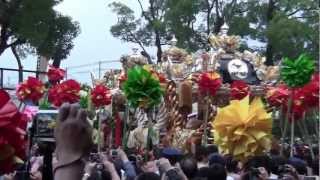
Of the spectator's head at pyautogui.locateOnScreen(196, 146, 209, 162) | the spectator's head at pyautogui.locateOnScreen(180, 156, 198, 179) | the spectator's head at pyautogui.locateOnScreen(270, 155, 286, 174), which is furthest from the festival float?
the spectator's head at pyautogui.locateOnScreen(180, 156, 198, 179)

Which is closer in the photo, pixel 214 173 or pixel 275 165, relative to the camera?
pixel 214 173

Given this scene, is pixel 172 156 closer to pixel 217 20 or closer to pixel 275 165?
pixel 275 165

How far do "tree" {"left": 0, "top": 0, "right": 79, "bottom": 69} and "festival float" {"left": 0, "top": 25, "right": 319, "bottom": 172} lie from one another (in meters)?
4.11

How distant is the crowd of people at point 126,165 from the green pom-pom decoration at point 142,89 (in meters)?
1.23

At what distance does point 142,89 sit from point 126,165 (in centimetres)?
322

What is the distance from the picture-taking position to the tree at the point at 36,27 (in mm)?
22359

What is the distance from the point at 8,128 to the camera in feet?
10.5

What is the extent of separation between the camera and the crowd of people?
2.50 m

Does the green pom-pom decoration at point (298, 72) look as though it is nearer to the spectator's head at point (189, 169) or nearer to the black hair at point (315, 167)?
the black hair at point (315, 167)

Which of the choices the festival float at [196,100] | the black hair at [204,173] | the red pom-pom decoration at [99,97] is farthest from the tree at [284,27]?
the black hair at [204,173]

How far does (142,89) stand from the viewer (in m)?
8.78

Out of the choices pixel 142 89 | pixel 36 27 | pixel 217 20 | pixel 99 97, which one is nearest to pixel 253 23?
pixel 217 20

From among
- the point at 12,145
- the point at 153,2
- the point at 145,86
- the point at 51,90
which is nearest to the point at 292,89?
the point at 145,86

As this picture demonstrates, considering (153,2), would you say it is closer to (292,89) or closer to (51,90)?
(51,90)
